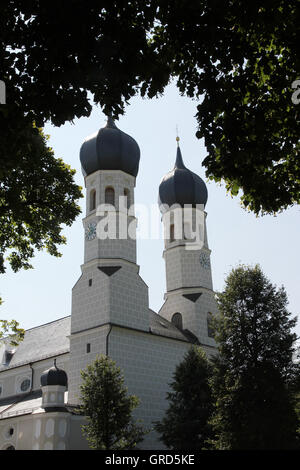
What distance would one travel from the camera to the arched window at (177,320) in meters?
37.2

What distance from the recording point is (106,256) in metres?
32.4

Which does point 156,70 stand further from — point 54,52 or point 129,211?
point 129,211

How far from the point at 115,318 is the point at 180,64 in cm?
2186

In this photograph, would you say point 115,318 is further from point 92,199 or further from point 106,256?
point 92,199

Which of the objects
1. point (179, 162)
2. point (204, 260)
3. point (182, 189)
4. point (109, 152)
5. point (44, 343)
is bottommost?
point (44, 343)

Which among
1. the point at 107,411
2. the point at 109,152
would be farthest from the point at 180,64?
the point at 109,152

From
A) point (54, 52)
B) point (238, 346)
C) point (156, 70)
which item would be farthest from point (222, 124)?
point (238, 346)

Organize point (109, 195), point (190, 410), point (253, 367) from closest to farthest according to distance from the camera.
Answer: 1. point (253, 367)
2. point (190, 410)
3. point (109, 195)

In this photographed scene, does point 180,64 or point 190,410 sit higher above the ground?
point 180,64

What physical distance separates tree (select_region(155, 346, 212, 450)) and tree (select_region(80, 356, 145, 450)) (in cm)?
208

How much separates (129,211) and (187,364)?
38.4ft

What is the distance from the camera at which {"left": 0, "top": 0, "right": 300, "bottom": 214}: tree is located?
8133 millimetres

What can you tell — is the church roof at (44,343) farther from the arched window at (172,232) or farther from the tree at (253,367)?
the tree at (253,367)

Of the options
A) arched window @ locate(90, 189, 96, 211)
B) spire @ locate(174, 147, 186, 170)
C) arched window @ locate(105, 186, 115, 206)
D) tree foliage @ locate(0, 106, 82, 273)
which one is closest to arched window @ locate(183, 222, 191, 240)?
spire @ locate(174, 147, 186, 170)
